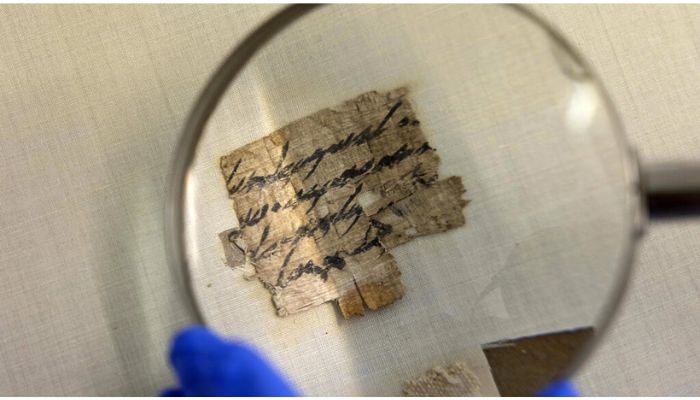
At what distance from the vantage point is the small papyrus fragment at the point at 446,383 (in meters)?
0.62

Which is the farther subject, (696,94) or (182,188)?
(696,94)

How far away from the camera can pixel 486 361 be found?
24.6 inches

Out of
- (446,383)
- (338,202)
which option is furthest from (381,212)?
(446,383)

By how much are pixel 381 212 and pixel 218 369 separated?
0.73ft

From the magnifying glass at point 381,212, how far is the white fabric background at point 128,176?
0.08m

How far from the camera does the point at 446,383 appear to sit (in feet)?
2.06

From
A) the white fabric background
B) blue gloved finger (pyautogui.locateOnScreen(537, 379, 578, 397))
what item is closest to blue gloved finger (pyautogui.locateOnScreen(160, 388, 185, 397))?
the white fabric background

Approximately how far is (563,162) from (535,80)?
0.23 feet

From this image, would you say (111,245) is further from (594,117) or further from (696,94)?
(696,94)

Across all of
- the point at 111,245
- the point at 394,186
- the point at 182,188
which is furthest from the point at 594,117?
the point at 111,245

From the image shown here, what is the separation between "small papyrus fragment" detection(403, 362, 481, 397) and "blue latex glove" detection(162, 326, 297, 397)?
0.53 feet

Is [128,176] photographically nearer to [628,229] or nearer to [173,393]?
[173,393]

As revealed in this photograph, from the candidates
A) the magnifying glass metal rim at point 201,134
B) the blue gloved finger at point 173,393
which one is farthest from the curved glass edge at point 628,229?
the blue gloved finger at point 173,393

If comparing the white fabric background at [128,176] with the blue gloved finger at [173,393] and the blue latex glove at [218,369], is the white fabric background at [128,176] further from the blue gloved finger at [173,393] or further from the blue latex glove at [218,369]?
the blue latex glove at [218,369]
